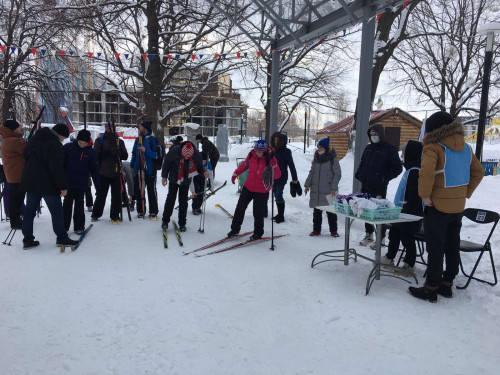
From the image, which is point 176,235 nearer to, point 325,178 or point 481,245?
point 325,178

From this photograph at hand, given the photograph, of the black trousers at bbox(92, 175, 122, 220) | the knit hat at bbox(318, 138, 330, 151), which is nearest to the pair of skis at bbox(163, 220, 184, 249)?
the black trousers at bbox(92, 175, 122, 220)

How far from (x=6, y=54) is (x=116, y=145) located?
11285 mm

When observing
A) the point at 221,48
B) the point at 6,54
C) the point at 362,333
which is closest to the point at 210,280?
the point at 362,333

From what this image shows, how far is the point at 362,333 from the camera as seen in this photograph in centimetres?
324

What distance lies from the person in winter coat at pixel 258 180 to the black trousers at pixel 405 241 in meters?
2.07

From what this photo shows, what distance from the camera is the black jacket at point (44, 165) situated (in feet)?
17.0

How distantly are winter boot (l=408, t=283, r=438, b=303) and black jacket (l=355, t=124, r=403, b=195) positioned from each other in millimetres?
1990

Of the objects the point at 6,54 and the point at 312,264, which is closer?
the point at 312,264

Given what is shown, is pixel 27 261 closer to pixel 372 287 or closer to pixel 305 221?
pixel 372 287

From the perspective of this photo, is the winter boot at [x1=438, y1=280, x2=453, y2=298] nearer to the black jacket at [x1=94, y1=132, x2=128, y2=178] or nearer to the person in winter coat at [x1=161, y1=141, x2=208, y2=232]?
the person in winter coat at [x1=161, y1=141, x2=208, y2=232]

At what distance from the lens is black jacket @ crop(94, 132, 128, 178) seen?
691 centimetres

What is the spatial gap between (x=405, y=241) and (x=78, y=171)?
16.7ft

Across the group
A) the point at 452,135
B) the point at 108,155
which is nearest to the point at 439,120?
the point at 452,135

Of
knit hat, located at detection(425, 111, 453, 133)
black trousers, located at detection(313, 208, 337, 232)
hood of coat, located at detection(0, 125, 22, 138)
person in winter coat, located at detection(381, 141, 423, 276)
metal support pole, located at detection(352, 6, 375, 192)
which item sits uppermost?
metal support pole, located at detection(352, 6, 375, 192)
